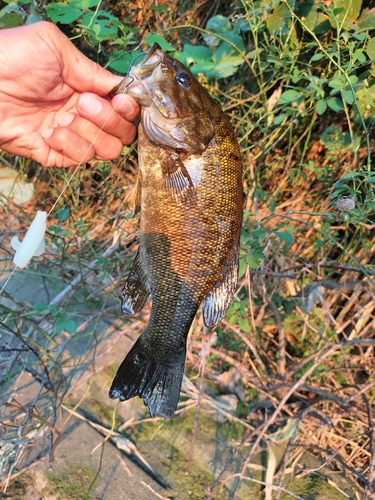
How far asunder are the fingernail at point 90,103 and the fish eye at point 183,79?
31cm

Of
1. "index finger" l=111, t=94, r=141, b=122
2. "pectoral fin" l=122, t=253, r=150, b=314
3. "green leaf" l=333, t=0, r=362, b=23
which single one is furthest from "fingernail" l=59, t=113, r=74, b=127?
"green leaf" l=333, t=0, r=362, b=23

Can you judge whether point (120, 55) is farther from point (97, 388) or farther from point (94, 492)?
point (94, 492)

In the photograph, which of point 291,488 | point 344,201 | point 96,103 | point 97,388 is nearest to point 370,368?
point 291,488

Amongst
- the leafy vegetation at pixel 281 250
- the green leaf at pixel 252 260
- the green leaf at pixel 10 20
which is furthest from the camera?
the leafy vegetation at pixel 281 250

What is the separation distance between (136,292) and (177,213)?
34 centimetres

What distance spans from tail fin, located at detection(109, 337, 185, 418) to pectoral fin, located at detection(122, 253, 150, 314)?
0.18 m

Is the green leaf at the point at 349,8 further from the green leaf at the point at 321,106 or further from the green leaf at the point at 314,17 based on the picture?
the green leaf at the point at 321,106

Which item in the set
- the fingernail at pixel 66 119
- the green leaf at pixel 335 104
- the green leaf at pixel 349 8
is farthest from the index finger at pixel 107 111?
the green leaf at pixel 349 8

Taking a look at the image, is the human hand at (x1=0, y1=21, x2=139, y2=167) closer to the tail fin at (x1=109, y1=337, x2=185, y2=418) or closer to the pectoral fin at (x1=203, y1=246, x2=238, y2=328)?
the pectoral fin at (x1=203, y1=246, x2=238, y2=328)

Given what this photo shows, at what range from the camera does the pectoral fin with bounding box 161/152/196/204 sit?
53.2 inches

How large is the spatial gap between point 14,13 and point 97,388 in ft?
6.83

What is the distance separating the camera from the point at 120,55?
1915mm

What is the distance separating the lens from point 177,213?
1.37 meters

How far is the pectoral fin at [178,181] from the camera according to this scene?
135 cm
